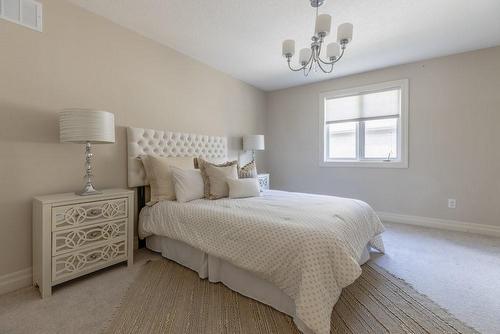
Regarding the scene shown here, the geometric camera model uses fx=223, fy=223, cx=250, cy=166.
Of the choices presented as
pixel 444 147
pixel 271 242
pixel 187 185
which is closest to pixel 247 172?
pixel 187 185

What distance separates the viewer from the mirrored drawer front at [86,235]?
1729 mm

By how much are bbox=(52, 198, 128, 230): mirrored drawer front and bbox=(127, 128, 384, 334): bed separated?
0.37 m

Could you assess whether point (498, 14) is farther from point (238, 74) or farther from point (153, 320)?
point (153, 320)

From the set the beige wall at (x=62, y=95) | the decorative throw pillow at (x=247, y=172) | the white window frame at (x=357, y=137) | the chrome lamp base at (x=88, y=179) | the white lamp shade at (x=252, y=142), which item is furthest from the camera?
the white lamp shade at (x=252, y=142)

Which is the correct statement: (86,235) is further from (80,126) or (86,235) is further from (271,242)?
(271,242)

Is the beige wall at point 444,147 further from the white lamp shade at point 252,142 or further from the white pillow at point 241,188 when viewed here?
the white pillow at point 241,188

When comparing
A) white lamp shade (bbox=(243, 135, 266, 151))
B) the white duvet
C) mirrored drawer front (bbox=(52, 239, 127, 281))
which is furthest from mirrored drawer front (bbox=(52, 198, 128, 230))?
white lamp shade (bbox=(243, 135, 266, 151))

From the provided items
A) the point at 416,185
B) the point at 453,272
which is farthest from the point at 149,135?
the point at 416,185

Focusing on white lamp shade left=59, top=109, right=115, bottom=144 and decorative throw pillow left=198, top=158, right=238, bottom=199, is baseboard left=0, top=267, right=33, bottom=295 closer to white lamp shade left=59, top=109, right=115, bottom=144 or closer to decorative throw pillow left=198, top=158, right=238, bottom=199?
white lamp shade left=59, top=109, right=115, bottom=144

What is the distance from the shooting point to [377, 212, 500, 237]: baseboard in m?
2.99

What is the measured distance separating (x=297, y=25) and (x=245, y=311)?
108 inches

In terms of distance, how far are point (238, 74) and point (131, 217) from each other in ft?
9.53

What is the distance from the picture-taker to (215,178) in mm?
2559

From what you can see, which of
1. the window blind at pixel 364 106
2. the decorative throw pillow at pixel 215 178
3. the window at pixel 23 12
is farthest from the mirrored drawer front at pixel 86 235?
the window blind at pixel 364 106
